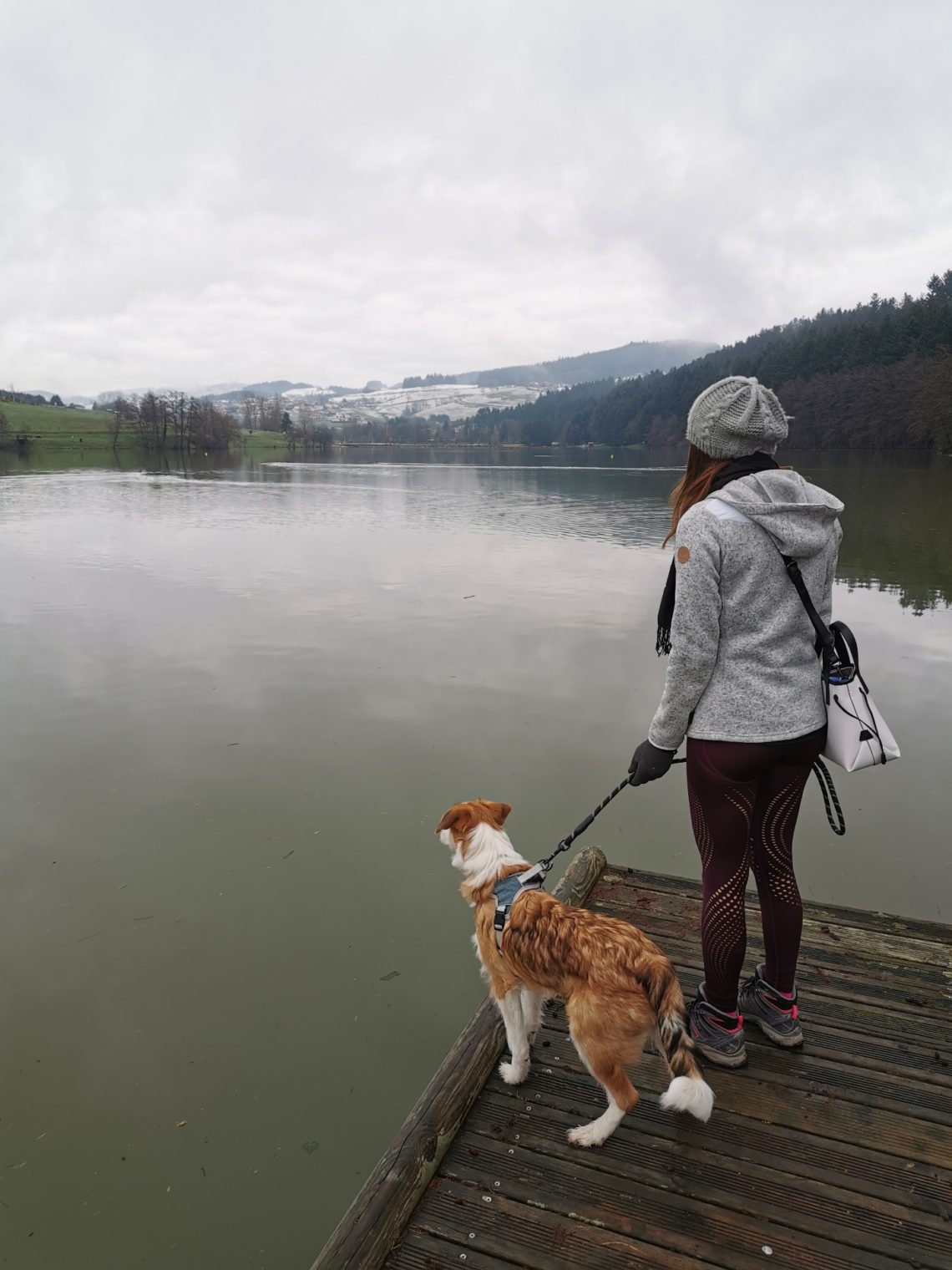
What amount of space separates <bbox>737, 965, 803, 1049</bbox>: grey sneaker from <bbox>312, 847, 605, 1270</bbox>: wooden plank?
1.22 m

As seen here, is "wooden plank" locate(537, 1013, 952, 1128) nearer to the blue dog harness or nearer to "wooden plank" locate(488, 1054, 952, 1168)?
"wooden plank" locate(488, 1054, 952, 1168)

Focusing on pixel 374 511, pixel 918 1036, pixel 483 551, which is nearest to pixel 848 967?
pixel 918 1036

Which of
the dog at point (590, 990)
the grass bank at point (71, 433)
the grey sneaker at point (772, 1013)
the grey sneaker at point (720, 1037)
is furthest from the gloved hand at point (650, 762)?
the grass bank at point (71, 433)

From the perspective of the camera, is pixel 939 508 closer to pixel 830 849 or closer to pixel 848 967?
pixel 830 849

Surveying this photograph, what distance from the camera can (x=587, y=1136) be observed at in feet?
9.43

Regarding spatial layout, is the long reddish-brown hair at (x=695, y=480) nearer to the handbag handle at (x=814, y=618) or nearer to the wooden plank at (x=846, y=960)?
the handbag handle at (x=814, y=618)

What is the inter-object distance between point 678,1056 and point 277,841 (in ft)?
13.7

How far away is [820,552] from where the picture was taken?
8.93ft

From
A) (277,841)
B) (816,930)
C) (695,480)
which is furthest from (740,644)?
(277,841)

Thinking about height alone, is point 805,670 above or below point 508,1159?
above

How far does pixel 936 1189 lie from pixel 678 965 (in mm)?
1502

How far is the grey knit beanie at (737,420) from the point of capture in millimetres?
2781

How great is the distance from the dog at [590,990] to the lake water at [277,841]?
119 cm

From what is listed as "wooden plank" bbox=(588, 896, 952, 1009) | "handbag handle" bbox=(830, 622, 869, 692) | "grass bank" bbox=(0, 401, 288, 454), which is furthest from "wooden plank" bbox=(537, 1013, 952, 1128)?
"grass bank" bbox=(0, 401, 288, 454)
